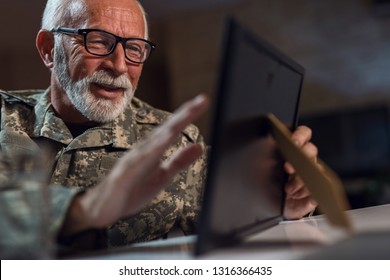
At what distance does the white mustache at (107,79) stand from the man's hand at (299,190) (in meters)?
0.48

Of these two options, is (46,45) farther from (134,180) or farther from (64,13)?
(134,180)

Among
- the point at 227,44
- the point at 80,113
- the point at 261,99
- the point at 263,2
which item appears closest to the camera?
the point at 227,44

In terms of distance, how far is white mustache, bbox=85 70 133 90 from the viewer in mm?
1142

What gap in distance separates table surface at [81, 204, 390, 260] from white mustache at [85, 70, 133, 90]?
21.2 inches

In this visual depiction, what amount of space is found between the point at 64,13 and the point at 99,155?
0.36 metres

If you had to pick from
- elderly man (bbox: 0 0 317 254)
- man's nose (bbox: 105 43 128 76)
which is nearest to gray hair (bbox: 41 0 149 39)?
elderly man (bbox: 0 0 317 254)

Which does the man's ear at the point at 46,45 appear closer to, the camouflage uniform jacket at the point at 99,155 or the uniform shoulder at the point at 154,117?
the camouflage uniform jacket at the point at 99,155

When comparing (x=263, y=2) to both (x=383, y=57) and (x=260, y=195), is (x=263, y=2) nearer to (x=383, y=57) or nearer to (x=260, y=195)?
(x=383, y=57)

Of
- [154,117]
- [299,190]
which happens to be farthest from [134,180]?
[154,117]

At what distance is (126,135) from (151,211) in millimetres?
188

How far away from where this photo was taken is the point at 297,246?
561mm

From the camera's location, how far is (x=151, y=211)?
1115 millimetres

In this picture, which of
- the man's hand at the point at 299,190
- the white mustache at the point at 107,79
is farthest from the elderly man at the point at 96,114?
the man's hand at the point at 299,190
